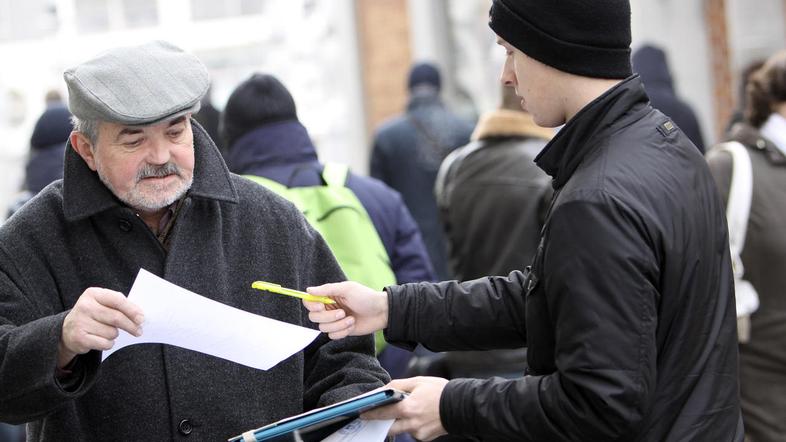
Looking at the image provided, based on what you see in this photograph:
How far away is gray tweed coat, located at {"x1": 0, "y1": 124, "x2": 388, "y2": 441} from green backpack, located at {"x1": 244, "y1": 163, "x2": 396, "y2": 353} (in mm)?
1143

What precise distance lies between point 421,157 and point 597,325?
5.59m

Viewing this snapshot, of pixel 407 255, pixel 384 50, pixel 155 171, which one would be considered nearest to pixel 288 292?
pixel 155 171

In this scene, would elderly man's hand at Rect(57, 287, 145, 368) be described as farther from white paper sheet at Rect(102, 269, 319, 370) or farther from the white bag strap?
the white bag strap

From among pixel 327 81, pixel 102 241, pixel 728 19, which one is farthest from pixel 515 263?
pixel 327 81

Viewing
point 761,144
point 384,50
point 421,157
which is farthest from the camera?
point 384,50

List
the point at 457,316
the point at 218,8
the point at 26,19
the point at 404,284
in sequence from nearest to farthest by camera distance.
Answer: the point at 457,316 < the point at 404,284 < the point at 26,19 < the point at 218,8

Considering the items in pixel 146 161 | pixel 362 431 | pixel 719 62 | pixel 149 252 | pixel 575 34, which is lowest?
pixel 719 62

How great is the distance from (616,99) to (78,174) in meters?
1.26

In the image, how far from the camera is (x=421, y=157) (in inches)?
321

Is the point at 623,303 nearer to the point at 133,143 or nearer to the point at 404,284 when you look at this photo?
the point at 404,284

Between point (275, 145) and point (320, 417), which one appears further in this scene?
point (275, 145)

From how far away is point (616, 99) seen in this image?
9.21 feet

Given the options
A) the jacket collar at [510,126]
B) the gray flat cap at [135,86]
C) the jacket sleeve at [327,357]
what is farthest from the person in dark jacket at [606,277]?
the jacket collar at [510,126]

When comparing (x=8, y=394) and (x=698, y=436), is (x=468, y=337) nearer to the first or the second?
(x=698, y=436)
